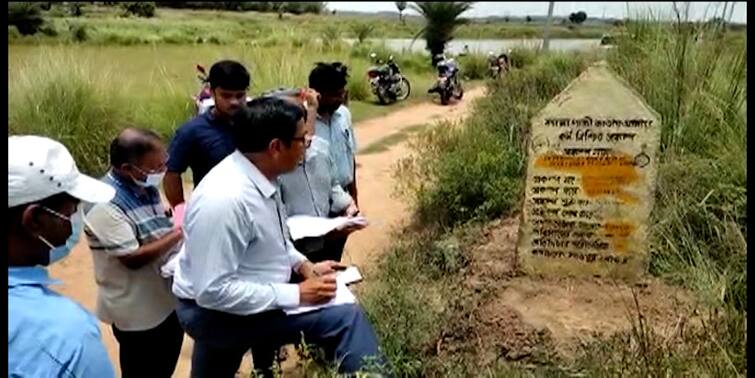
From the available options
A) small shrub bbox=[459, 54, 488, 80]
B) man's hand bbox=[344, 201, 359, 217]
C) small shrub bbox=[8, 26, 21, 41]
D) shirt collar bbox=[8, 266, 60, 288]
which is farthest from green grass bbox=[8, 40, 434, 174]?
small shrub bbox=[8, 26, 21, 41]

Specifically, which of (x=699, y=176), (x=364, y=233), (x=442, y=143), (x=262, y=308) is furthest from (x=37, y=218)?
(x=442, y=143)

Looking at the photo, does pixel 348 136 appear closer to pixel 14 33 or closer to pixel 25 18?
pixel 14 33

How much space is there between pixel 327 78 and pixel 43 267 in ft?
6.83

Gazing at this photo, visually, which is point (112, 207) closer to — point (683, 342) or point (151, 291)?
point (151, 291)

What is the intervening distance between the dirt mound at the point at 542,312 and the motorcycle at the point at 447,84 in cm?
1023

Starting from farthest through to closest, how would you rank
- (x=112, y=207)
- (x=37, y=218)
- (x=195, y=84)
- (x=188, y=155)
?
(x=195, y=84) < (x=188, y=155) < (x=112, y=207) < (x=37, y=218)

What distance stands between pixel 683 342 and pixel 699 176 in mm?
1858

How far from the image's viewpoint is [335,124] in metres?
3.97

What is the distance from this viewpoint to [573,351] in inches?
132

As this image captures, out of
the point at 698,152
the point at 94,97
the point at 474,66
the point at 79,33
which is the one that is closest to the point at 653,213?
the point at 698,152

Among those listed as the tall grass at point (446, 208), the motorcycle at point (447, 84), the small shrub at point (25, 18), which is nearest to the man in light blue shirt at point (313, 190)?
the tall grass at point (446, 208)

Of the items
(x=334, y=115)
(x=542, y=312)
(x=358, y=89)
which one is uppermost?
(x=334, y=115)

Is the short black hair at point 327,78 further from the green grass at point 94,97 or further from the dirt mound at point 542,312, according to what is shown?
the green grass at point 94,97

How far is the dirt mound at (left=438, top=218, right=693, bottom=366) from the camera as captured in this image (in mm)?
3430
